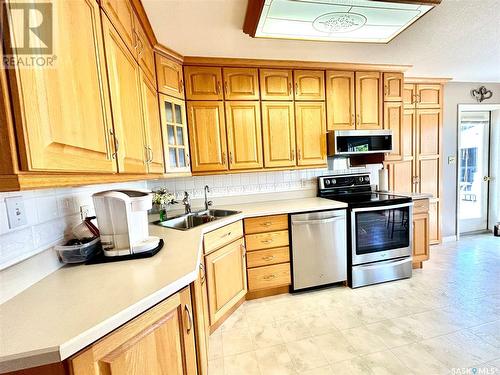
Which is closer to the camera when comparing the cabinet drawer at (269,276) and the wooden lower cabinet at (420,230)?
the cabinet drawer at (269,276)

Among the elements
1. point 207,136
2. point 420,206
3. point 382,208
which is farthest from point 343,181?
point 207,136

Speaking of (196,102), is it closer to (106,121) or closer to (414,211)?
(106,121)

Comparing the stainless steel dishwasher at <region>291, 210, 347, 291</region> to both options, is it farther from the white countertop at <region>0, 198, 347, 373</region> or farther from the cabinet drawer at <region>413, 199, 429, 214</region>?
the white countertop at <region>0, 198, 347, 373</region>

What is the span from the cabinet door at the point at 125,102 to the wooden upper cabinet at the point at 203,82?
34.5 inches

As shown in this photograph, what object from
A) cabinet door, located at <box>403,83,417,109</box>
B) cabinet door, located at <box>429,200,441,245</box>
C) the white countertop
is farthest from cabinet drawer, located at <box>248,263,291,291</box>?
cabinet door, located at <box>403,83,417,109</box>

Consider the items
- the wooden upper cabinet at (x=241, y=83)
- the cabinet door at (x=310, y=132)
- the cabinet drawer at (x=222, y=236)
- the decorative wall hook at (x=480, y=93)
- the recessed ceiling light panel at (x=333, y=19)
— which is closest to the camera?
the recessed ceiling light panel at (x=333, y=19)

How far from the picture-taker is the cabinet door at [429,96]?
10.6 ft

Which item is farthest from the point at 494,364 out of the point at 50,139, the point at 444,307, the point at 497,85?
the point at 497,85

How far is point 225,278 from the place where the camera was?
2010mm

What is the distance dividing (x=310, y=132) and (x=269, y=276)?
1625 mm

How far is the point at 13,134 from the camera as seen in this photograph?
1.79 feet

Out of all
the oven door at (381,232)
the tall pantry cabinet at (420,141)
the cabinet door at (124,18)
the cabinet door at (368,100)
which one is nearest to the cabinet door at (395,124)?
the cabinet door at (368,100)

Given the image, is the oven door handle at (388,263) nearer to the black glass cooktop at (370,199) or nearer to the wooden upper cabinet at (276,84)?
the black glass cooktop at (370,199)

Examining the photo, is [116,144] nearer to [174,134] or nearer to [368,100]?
[174,134]
